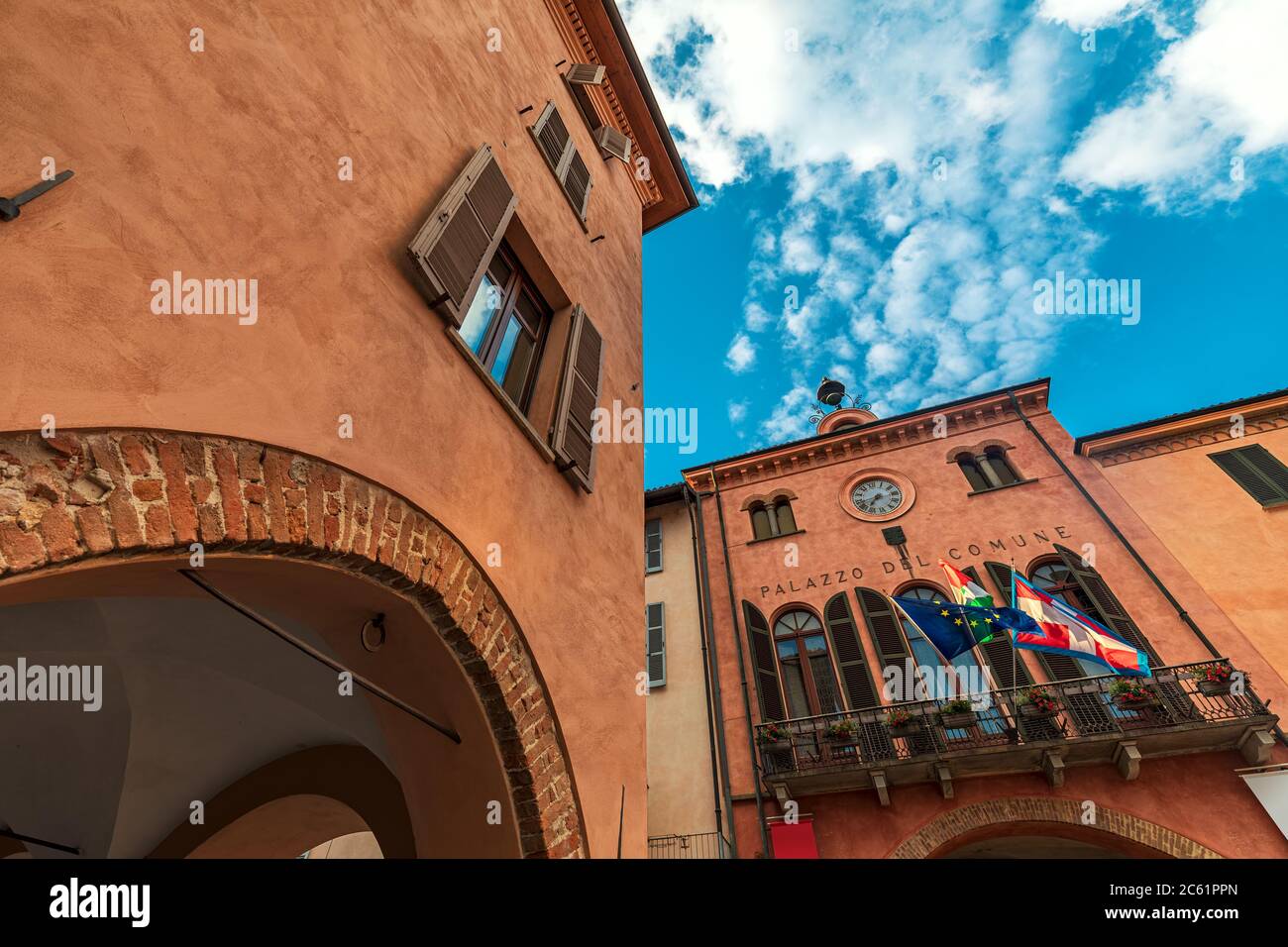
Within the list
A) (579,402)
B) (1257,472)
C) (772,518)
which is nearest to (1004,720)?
(772,518)

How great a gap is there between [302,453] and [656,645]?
1166cm

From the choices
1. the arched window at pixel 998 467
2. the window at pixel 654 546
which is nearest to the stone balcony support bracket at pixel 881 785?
the window at pixel 654 546

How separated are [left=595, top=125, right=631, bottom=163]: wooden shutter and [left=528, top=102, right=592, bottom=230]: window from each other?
131 cm

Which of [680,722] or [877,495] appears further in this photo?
[877,495]

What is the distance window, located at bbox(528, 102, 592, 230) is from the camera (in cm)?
652

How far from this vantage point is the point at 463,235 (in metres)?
4.10

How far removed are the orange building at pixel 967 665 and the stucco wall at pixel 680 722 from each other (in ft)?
1.23

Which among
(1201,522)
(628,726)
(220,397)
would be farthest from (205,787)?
(1201,522)

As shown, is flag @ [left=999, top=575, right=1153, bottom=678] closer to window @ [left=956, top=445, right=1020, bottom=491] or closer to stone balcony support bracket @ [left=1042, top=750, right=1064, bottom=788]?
stone balcony support bracket @ [left=1042, top=750, right=1064, bottom=788]

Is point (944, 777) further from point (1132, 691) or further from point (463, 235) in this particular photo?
point (463, 235)

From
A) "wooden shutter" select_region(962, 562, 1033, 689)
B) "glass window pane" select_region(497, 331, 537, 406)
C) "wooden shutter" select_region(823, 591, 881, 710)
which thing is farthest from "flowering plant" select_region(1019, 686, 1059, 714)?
"glass window pane" select_region(497, 331, 537, 406)

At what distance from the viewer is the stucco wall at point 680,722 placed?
11.1 metres
